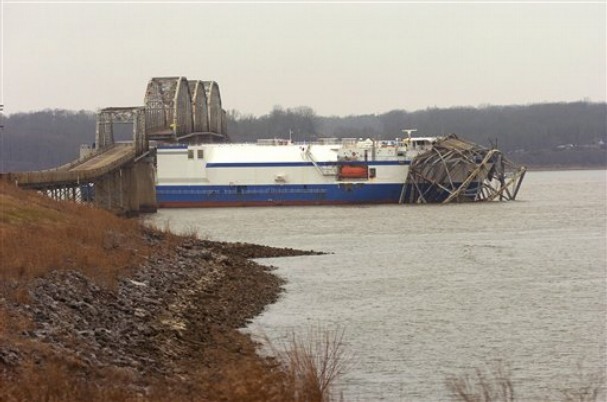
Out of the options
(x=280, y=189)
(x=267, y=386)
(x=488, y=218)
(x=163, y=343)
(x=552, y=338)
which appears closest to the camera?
(x=267, y=386)

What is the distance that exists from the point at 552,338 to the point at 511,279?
10388 millimetres

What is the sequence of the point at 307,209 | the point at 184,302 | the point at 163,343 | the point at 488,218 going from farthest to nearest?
the point at 307,209
the point at 488,218
the point at 184,302
the point at 163,343

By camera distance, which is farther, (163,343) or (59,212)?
(59,212)

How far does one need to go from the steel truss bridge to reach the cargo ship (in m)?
2.63

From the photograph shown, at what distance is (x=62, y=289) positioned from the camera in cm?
1825

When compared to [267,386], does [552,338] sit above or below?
below

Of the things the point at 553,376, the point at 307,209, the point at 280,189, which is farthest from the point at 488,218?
the point at 553,376

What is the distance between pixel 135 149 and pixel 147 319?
6557 centimetres

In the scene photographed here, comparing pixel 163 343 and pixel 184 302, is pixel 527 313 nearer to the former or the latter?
pixel 184 302

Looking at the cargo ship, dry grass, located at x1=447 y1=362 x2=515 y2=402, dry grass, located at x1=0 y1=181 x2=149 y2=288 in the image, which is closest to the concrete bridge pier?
the cargo ship

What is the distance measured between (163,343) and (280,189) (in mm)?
67771

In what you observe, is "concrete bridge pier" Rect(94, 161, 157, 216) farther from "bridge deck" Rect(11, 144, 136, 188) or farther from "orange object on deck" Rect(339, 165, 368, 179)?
"orange object on deck" Rect(339, 165, 368, 179)

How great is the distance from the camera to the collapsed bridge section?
3137 inches

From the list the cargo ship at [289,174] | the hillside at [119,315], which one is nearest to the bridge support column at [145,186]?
the cargo ship at [289,174]
